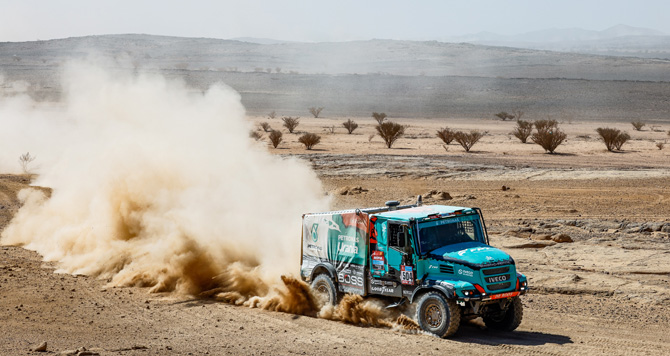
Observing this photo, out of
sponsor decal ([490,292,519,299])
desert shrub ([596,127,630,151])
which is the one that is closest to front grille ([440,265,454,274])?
sponsor decal ([490,292,519,299])

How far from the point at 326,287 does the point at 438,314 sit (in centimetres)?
270

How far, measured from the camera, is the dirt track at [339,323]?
496 inches

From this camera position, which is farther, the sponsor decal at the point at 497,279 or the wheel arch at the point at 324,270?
the wheel arch at the point at 324,270

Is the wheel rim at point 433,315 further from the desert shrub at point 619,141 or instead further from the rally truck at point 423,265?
the desert shrub at point 619,141

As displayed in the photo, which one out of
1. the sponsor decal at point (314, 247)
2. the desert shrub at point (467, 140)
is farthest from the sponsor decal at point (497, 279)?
the desert shrub at point (467, 140)

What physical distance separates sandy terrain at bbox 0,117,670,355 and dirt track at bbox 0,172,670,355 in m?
0.03

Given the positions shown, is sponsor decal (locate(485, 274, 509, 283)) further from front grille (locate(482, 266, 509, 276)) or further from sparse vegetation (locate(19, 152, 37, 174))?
sparse vegetation (locate(19, 152, 37, 174))

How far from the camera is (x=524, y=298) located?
654 inches

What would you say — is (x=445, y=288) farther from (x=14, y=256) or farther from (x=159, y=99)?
(x=159, y=99)

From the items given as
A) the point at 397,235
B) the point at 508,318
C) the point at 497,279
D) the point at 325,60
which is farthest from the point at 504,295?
the point at 325,60

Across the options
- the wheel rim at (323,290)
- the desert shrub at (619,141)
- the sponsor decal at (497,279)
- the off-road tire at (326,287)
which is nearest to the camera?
the sponsor decal at (497,279)

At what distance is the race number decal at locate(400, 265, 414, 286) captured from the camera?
13.4 m

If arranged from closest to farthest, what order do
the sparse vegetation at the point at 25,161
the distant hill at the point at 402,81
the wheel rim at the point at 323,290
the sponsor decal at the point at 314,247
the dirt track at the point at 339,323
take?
1. the dirt track at the point at 339,323
2. the wheel rim at the point at 323,290
3. the sponsor decal at the point at 314,247
4. the sparse vegetation at the point at 25,161
5. the distant hill at the point at 402,81

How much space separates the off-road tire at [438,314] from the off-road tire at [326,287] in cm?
204
